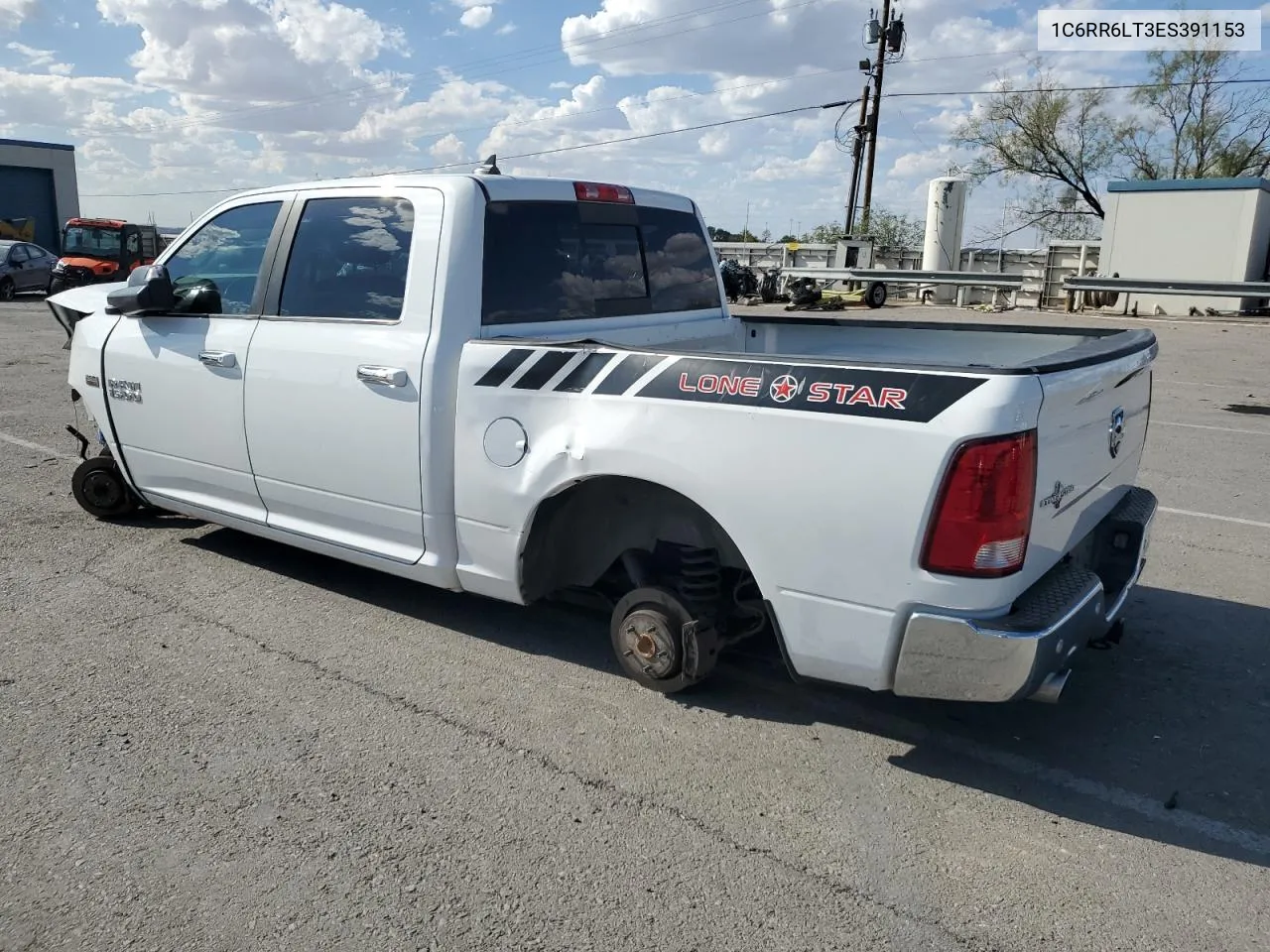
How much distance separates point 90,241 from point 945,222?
2617 centimetres

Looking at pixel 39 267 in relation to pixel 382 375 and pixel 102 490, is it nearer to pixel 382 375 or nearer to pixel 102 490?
pixel 102 490

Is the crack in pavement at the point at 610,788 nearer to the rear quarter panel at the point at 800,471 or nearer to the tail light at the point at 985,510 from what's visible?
the rear quarter panel at the point at 800,471

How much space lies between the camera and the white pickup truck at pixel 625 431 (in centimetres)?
292

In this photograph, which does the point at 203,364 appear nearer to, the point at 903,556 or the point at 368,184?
the point at 368,184

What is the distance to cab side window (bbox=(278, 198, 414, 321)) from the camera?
4.10m

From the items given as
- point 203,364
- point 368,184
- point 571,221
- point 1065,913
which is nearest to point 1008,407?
point 1065,913

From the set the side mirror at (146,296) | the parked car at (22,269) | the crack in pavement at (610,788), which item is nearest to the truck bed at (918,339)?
the crack in pavement at (610,788)

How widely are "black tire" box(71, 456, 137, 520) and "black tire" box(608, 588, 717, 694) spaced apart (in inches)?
140

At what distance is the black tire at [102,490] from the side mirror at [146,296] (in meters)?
1.32

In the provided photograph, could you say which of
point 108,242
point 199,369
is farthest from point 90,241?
point 199,369

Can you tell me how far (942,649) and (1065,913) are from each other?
2.46 ft

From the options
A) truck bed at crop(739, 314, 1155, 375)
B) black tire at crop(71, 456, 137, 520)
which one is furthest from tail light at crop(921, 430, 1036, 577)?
black tire at crop(71, 456, 137, 520)

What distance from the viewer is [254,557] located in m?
5.44

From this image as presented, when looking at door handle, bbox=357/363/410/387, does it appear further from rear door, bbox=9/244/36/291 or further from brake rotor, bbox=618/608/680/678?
rear door, bbox=9/244/36/291
